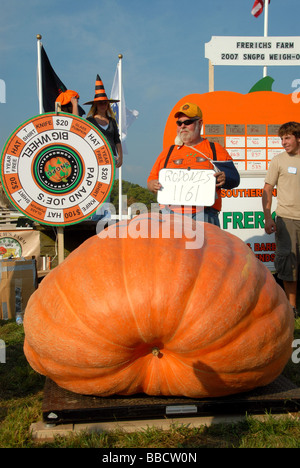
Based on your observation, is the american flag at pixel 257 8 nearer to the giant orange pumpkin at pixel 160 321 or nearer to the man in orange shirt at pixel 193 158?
the man in orange shirt at pixel 193 158

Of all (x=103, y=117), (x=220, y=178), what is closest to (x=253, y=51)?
(x=103, y=117)

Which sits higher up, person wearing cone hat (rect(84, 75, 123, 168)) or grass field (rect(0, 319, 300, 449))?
person wearing cone hat (rect(84, 75, 123, 168))

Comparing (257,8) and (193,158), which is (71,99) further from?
(257,8)

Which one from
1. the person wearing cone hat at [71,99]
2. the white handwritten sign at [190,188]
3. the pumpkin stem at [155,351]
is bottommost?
the pumpkin stem at [155,351]

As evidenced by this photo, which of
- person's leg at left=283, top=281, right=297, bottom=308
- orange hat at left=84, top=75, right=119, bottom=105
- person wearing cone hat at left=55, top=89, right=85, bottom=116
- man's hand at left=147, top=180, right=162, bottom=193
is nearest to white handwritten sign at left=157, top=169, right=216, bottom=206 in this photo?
man's hand at left=147, top=180, right=162, bottom=193

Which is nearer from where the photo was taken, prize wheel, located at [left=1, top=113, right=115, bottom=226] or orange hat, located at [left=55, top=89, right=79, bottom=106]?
prize wheel, located at [left=1, top=113, right=115, bottom=226]

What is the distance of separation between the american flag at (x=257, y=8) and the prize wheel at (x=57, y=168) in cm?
769

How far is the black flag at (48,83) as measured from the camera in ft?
33.6

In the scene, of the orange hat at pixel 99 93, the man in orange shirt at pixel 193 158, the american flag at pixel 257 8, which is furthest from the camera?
the american flag at pixel 257 8

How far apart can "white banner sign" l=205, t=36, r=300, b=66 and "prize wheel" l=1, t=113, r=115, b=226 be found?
3055mm

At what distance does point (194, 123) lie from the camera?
3312 mm

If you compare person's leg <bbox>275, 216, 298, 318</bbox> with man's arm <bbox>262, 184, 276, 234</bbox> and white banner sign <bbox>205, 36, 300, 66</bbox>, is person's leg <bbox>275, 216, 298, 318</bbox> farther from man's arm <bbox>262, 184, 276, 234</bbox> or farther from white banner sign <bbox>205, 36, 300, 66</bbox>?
white banner sign <bbox>205, 36, 300, 66</bbox>

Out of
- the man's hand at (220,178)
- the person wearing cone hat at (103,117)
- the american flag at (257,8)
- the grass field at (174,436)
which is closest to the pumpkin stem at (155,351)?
the grass field at (174,436)

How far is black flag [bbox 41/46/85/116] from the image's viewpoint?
10.2 metres
